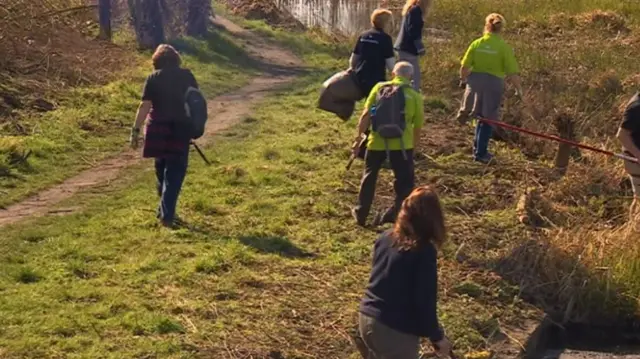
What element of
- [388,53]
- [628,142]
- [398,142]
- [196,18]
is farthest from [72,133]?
[196,18]

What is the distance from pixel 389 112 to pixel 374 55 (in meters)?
2.38

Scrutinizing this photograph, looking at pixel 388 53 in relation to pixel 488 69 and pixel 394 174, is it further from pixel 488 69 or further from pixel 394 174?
pixel 394 174

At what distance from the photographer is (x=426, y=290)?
5910mm

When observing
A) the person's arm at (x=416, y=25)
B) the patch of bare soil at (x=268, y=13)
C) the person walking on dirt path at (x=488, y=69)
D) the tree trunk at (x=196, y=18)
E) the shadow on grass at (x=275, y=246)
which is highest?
the person's arm at (x=416, y=25)

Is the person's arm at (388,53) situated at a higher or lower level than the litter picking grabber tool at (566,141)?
higher

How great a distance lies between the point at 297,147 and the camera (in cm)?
1400

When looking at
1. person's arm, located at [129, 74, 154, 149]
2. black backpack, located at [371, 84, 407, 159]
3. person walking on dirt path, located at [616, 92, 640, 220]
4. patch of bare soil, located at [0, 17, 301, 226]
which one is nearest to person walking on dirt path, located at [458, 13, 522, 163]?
person walking on dirt path, located at [616, 92, 640, 220]

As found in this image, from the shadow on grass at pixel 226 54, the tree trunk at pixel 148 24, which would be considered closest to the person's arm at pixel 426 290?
the shadow on grass at pixel 226 54

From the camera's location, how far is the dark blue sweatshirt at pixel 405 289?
19.4ft

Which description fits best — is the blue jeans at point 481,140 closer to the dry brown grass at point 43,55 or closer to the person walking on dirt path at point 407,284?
the dry brown grass at point 43,55

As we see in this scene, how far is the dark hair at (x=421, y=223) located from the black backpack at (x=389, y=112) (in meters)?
3.85

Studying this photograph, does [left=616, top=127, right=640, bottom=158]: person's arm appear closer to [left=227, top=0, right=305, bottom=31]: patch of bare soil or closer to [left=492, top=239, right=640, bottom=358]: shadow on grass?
[left=492, top=239, right=640, bottom=358]: shadow on grass

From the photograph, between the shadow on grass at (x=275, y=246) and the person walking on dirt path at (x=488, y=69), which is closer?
the shadow on grass at (x=275, y=246)

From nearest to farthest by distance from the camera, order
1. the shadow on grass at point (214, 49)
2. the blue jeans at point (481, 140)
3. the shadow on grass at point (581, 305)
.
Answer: the shadow on grass at point (581, 305)
the blue jeans at point (481, 140)
the shadow on grass at point (214, 49)
